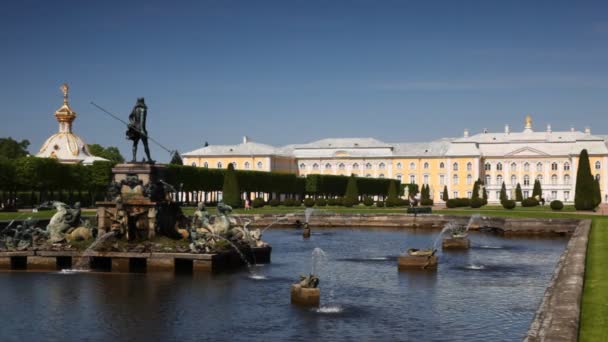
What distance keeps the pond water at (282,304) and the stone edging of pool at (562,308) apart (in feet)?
2.53

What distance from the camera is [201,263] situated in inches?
797

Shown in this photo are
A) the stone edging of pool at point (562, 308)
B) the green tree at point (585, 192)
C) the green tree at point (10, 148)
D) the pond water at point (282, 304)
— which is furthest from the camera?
the green tree at point (10, 148)

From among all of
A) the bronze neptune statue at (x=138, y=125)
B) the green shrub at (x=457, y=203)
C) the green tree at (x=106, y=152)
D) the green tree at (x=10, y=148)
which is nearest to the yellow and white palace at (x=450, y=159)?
the green tree at (x=106, y=152)

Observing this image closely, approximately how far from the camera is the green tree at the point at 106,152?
101 metres

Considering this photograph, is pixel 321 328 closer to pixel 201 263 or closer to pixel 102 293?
pixel 102 293

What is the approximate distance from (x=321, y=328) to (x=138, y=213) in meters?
10.3

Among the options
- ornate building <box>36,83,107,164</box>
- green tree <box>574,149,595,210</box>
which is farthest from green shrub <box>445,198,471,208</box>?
ornate building <box>36,83,107,164</box>

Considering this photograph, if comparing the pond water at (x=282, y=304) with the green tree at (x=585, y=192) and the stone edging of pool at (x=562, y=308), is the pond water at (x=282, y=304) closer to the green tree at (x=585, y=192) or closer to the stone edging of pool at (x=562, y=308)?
the stone edging of pool at (x=562, y=308)

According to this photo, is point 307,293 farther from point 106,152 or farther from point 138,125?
point 106,152

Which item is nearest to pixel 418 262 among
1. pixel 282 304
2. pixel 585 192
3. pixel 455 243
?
pixel 282 304

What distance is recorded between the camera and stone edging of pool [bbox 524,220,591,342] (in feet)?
33.0

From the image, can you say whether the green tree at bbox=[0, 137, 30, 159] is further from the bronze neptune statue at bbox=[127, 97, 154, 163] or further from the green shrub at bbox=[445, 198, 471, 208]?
the bronze neptune statue at bbox=[127, 97, 154, 163]

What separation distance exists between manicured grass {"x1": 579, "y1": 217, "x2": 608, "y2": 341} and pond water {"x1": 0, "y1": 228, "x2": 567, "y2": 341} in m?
1.20

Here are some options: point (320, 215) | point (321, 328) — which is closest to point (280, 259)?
point (321, 328)
